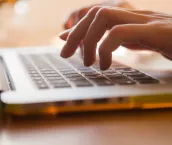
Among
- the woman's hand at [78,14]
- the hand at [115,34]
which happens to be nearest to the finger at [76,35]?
the hand at [115,34]

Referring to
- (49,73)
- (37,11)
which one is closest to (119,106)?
(49,73)

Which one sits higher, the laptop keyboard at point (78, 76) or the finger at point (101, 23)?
the finger at point (101, 23)

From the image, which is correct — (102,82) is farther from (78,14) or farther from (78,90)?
(78,14)

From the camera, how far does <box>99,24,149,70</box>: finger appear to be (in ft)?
1.64

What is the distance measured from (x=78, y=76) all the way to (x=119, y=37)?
78 millimetres

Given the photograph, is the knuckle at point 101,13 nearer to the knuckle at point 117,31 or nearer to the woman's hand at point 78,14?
the knuckle at point 117,31

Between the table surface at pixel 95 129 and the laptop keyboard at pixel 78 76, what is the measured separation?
6cm

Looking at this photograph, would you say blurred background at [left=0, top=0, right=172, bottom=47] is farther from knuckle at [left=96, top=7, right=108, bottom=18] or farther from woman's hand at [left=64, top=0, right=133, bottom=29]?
knuckle at [left=96, top=7, right=108, bottom=18]

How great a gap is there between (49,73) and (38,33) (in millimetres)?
866

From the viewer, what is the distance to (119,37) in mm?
504

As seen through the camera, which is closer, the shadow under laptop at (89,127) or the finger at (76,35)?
the shadow under laptop at (89,127)

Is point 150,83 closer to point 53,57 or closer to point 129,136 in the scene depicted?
point 129,136

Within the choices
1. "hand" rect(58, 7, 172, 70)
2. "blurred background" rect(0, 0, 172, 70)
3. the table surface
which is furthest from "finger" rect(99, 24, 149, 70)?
"blurred background" rect(0, 0, 172, 70)

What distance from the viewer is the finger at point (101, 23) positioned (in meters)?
0.55
